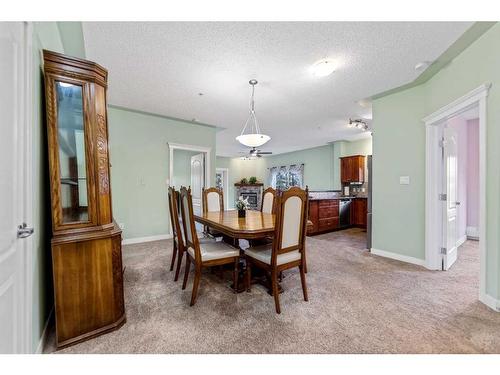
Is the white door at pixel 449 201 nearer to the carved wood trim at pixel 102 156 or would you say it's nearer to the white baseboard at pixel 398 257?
the white baseboard at pixel 398 257

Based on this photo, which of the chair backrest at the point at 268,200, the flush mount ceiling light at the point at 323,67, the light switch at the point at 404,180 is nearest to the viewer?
the flush mount ceiling light at the point at 323,67

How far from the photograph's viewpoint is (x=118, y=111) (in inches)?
153

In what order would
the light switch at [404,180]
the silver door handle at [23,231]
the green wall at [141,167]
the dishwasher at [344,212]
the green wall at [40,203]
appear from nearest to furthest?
the silver door handle at [23,231] < the green wall at [40,203] < the light switch at [404,180] < the green wall at [141,167] < the dishwasher at [344,212]

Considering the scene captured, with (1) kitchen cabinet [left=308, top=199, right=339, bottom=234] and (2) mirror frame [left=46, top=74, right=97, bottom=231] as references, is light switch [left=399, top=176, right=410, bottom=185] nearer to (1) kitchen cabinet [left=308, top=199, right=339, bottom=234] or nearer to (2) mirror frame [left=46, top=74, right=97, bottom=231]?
(1) kitchen cabinet [left=308, top=199, right=339, bottom=234]

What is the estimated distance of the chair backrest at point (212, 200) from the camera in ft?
11.6

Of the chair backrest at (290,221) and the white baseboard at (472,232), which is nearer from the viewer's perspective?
the chair backrest at (290,221)

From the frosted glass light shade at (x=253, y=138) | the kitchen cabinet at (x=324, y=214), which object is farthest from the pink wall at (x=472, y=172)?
the frosted glass light shade at (x=253, y=138)

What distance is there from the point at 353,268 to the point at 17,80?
11.6ft

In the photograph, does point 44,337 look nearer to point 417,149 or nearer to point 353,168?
point 417,149

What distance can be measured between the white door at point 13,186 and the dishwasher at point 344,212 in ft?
18.3

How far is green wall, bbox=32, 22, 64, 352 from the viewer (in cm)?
135

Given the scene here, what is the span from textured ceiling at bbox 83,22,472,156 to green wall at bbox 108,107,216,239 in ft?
1.23

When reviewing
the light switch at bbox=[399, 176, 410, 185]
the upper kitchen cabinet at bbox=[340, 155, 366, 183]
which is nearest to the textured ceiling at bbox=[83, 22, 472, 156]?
the light switch at bbox=[399, 176, 410, 185]
